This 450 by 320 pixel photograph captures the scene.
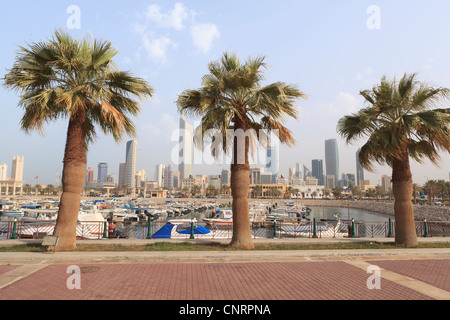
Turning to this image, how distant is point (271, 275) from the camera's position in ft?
28.1

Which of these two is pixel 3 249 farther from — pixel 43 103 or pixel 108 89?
pixel 108 89

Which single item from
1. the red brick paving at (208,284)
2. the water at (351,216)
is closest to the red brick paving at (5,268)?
the red brick paving at (208,284)

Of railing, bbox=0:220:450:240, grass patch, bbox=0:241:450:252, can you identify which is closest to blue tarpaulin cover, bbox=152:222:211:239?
railing, bbox=0:220:450:240

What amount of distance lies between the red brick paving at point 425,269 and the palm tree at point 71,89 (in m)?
11.7

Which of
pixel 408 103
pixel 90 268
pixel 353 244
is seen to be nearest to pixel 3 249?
pixel 90 268

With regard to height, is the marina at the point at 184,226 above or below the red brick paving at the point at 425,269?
below

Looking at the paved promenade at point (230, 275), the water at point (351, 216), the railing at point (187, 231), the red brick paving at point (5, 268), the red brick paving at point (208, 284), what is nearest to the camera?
the red brick paving at point (208, 284)

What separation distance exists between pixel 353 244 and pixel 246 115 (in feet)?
27.2

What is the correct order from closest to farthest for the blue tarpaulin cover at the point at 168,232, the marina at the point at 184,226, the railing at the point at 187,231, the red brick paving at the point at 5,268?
1. the red brick paving at the point at 5,268
2. the railing at the point at 187,231
3. the marina at the point at 184,226
4. the blue tarpaulin cover at the point at 168,232

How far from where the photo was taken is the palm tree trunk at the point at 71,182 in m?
11.8

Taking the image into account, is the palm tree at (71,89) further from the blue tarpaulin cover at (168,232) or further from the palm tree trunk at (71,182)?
the blue tarpaulin cover at (168,232)

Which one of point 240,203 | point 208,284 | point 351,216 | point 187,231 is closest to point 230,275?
point 208,284

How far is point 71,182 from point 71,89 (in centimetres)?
395

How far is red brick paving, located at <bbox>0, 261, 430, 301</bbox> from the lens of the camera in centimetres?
664
